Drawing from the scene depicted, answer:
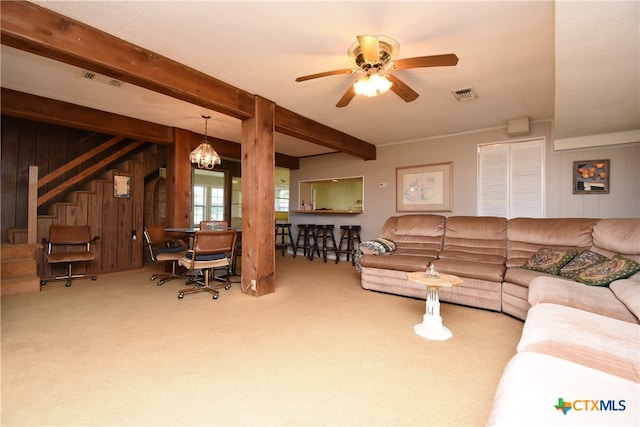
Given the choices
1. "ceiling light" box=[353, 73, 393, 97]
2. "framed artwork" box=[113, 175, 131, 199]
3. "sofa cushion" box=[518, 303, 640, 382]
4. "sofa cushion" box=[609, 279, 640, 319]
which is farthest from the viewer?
"framed artwork" box=[113, 175, 131, 199]

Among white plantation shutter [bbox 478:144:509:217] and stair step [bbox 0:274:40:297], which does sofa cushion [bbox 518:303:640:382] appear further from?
stair step [bbox 0:274:40:297]

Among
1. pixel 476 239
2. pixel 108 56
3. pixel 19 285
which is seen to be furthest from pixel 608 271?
pixel 19 285

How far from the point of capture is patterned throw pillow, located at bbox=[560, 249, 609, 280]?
2668mm

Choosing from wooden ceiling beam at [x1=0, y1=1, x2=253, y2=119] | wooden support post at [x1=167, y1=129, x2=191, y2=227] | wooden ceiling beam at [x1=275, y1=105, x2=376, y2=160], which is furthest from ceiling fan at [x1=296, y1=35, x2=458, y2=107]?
wooden support post at [x1=167, y1=129, x2=191, y2=227]

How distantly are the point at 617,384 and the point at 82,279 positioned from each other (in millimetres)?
5701

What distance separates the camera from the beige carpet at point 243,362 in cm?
147

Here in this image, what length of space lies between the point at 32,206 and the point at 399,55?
5091 mm

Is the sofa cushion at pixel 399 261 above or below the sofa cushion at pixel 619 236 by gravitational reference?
below

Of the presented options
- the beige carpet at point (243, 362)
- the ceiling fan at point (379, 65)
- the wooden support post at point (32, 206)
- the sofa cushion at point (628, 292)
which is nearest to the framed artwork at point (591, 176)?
the sofa cushion at point (628, 292)

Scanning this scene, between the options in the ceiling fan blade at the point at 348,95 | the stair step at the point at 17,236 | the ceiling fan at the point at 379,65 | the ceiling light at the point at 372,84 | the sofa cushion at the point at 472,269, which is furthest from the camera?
the stair step at the point at 17,236

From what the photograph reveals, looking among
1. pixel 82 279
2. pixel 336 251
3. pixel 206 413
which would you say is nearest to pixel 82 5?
pixel 206 413

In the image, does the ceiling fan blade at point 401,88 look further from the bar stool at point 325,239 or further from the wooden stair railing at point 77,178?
the wooden stair railing at point 77,178

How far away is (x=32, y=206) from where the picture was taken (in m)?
3.96

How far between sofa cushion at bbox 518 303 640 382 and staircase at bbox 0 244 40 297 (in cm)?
513
